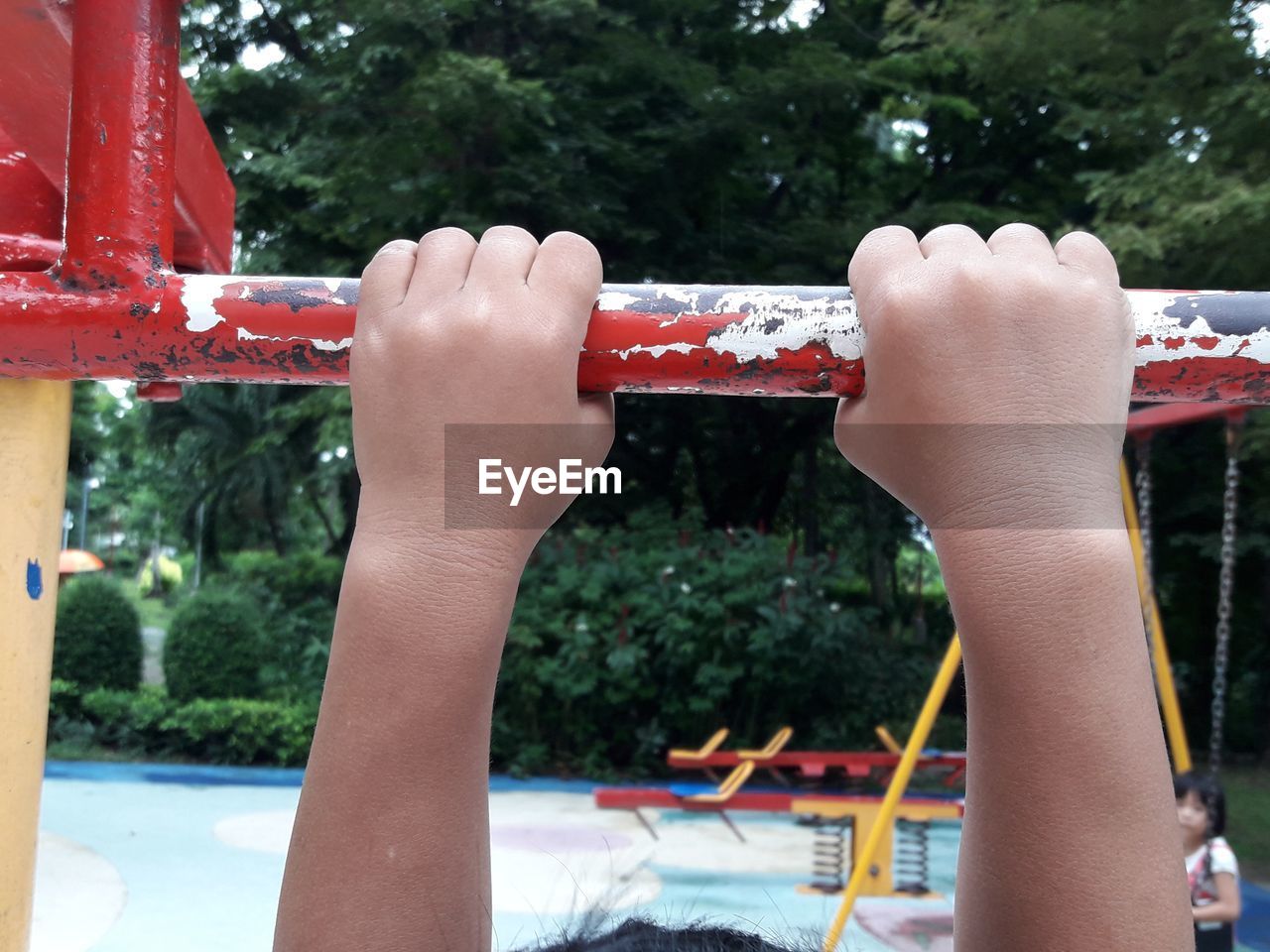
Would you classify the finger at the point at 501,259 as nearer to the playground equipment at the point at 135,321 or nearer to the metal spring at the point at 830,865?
the playground equipment at the point at 135,321

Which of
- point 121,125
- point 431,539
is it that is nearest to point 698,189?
point 121,125

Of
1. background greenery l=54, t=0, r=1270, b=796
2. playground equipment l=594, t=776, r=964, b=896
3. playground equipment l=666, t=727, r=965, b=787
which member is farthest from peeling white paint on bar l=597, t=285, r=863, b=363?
background greenery l=54, t=0, r=1270, b=796

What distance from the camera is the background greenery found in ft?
22.5

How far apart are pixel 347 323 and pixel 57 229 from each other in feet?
1.23

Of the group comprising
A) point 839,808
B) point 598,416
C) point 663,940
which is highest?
point 598,416

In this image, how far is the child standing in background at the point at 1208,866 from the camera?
134 inches

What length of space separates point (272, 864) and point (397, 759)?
5.35 m

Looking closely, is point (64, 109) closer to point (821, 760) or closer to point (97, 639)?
point (821, 760)

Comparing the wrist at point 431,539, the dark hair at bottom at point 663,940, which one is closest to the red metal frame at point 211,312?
the wrist at point 431,539

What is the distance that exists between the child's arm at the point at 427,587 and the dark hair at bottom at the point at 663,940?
65 millimetres

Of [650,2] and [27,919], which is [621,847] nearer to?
[27,919]

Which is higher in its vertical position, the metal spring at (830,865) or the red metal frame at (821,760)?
the red metal frame at (821,760)

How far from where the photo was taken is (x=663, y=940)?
66 centimetres

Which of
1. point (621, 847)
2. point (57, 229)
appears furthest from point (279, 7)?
point (57, 229)
